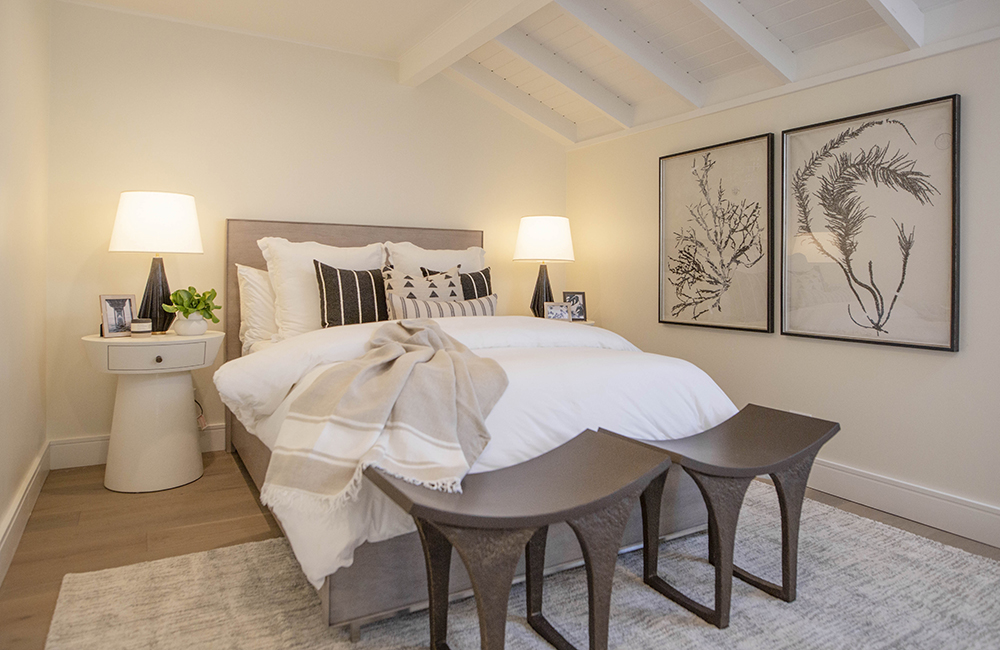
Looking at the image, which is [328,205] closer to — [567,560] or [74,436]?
[74,436]

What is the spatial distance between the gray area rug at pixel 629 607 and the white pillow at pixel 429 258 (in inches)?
67.8

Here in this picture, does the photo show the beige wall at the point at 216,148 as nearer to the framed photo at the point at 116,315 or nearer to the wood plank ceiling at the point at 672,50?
the framed photo at the point at 116,315

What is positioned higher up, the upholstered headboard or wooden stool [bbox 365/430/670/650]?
the upholstered headboard

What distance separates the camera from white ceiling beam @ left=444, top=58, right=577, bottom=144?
3.99 m

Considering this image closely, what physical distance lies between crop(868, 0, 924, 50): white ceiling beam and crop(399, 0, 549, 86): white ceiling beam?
51.2 inches

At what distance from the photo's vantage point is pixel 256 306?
3258 millimetres

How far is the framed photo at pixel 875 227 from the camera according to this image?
249 centimetres

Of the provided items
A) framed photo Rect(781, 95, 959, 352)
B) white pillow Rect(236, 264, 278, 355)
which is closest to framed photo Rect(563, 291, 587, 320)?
framed photo Rect(781, 95, 959, 352)

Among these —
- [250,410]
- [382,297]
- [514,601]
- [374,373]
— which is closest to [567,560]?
[514,601]

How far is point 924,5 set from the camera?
2.50 metres

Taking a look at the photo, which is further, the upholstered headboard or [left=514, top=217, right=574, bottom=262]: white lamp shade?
[left=514, top=217, right=574, bottom=262]: white lamp shade

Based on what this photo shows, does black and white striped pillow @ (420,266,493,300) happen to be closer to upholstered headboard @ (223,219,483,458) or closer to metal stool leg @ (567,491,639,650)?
upholstered headboard @ (223,219,483,458)

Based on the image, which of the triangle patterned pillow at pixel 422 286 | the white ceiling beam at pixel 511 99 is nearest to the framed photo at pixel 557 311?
the triangle patterned pillow at pixel 422 286

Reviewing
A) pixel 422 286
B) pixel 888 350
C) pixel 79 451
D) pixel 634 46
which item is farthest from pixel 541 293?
pixel 79 451
